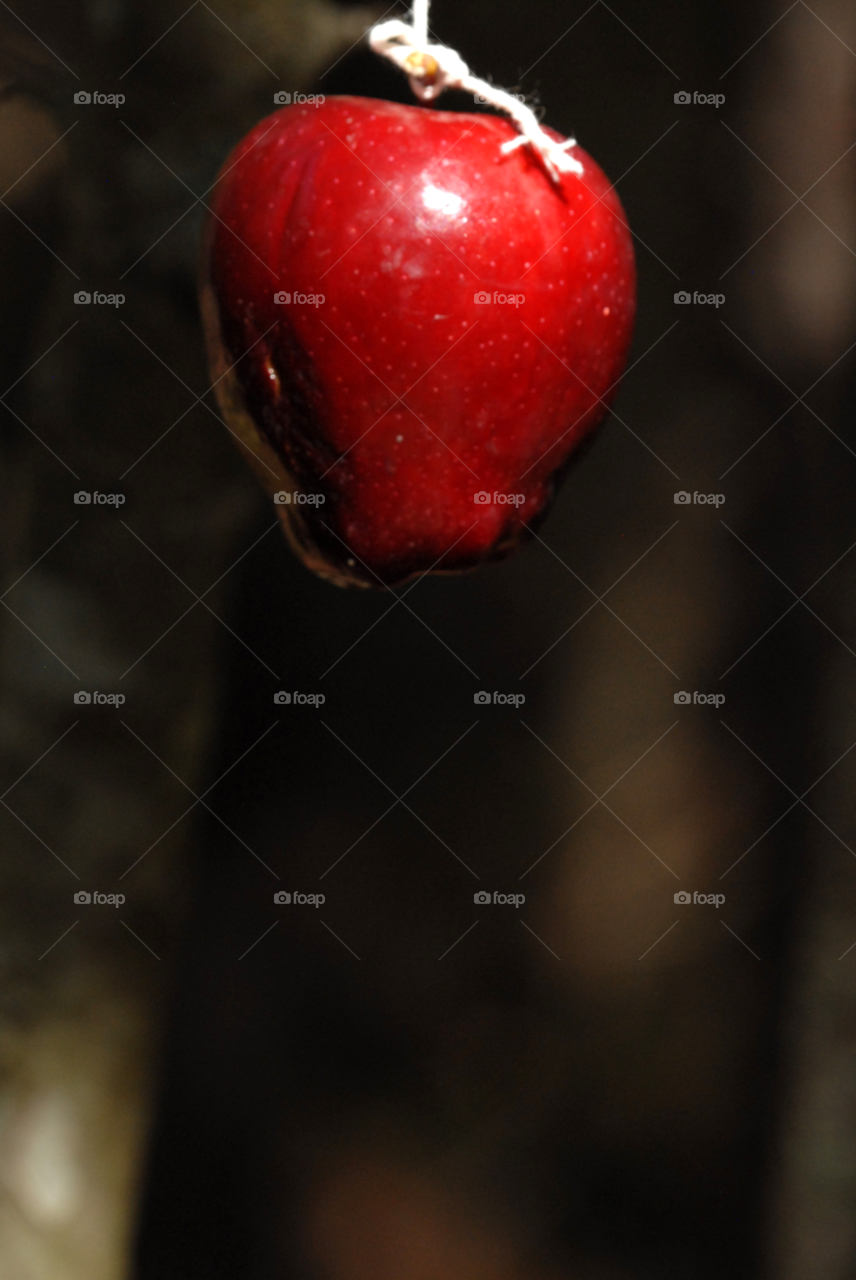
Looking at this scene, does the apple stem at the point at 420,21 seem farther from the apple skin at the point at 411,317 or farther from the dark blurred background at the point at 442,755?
the dark blurred background at the point at 442,755

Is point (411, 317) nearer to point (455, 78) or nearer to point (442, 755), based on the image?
point (455, 78)

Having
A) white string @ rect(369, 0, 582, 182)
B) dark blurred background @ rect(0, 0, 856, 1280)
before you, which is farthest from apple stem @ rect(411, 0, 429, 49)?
dark blurred background @ rect(0, 0, 856, 1280)

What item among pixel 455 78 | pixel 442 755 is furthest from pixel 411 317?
pixel 442 755

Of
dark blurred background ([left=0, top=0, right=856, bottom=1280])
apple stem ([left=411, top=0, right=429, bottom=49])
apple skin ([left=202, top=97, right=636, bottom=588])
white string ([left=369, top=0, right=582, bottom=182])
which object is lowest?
dark blurred background ([left=0, top=0, right=856, bottom=1280])

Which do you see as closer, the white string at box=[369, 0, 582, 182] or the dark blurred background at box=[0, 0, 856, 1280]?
the white string at box=[369, 0, 582, 182]

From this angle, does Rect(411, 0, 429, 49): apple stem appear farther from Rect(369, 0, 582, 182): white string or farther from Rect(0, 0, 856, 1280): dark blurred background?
Rect(0, 0, 856, 1280): dark blurred background

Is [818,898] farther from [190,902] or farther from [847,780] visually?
[190,902]

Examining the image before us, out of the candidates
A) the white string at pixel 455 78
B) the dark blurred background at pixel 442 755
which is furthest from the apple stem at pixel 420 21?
the dark blurred background at pixel 442 755
